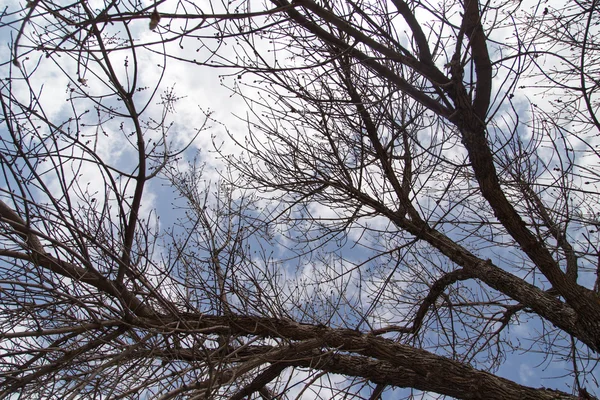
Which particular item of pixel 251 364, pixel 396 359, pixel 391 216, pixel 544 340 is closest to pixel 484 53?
pixel 391 216

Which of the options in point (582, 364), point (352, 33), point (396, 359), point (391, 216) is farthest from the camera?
point (391, 216)

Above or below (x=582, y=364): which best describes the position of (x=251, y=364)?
below

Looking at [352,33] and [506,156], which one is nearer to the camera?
[352,33]

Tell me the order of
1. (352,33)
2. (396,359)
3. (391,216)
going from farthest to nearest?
1. (391,216)
2. (396,359)
3. (352,33)

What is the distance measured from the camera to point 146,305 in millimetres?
3428

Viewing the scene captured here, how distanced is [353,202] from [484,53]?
6.85ft

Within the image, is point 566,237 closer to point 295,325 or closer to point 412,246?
point 412,246

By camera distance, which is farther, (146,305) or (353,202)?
(353,202)

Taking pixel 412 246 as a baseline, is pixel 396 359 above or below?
below

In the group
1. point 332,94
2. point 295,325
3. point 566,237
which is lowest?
point 295,325

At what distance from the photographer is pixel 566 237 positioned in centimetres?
425

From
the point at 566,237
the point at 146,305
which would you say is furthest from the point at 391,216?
the point at 146,305

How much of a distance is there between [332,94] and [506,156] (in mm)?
1922

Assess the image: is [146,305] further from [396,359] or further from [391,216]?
[391,216]
